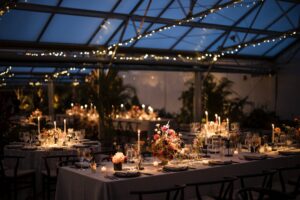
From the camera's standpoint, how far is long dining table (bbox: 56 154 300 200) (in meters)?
4.46

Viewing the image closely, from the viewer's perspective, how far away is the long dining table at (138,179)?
4457 mm

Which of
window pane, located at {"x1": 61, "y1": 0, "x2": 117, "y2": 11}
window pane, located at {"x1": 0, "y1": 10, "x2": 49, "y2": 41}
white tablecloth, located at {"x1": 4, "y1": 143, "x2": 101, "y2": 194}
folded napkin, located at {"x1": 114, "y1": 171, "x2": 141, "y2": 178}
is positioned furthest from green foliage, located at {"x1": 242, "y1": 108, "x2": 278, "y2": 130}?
folded napkin, located at {"x1": 114, "y1": 171, "x2": 141, "y2": 178}

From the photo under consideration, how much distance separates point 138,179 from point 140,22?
7.53 m

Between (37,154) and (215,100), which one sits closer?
(37,154)

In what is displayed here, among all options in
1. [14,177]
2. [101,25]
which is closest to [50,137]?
[14,177]

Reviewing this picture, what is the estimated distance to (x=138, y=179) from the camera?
459cm

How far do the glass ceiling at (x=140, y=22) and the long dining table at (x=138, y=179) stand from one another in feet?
14.2

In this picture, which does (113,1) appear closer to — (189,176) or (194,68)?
(194,68)

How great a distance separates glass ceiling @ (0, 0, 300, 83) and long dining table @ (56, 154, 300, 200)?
170 inches

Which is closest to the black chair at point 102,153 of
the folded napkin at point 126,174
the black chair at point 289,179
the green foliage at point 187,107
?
the folded napkin at point 126,174

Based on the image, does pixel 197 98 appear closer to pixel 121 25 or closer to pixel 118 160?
pixel 121 25

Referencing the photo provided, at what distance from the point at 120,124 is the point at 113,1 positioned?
454 centimetres

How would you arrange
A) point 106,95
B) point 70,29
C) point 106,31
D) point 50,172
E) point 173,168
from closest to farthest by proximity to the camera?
point 173,168, point 50,172, point 106,95, point 70,29, point 106,31

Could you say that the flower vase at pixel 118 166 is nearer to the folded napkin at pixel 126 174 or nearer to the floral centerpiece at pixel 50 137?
the folded napkin at pixel 126 174
